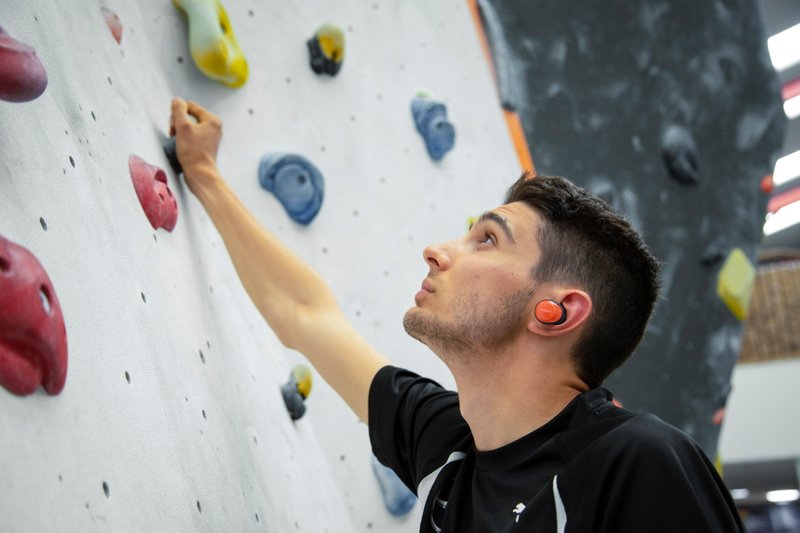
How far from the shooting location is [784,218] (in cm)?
1049

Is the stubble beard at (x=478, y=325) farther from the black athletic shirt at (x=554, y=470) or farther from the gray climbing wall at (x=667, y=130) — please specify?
the gray climbing wall at (x=667, y=130)

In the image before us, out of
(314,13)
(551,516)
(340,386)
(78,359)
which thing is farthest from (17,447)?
(314,13)

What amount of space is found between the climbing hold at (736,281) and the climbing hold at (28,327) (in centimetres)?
293

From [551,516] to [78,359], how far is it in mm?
510

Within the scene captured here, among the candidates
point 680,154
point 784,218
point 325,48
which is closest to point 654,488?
point 325,48

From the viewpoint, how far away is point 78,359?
2.93 ft

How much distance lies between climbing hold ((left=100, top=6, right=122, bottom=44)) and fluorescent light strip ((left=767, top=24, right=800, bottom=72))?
6.32 meters

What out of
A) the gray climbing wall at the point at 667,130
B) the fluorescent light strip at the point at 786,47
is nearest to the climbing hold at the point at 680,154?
the gray climbing wall at the point at 667,130

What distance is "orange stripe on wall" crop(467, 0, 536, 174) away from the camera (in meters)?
2.46

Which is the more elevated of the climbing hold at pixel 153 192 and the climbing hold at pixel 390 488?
the climbing hold at pixel 153 192

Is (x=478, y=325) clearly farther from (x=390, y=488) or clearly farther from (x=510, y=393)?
(x=390, y=488)

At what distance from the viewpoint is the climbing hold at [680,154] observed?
3.14 m

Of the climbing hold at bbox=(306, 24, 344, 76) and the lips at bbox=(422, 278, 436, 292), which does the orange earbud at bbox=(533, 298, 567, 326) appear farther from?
the climbing hold at bbox=(306, 24, 344, 76)

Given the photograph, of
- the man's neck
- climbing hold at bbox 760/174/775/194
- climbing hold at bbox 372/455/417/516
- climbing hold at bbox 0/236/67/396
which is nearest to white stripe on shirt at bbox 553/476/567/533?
the man's neck
